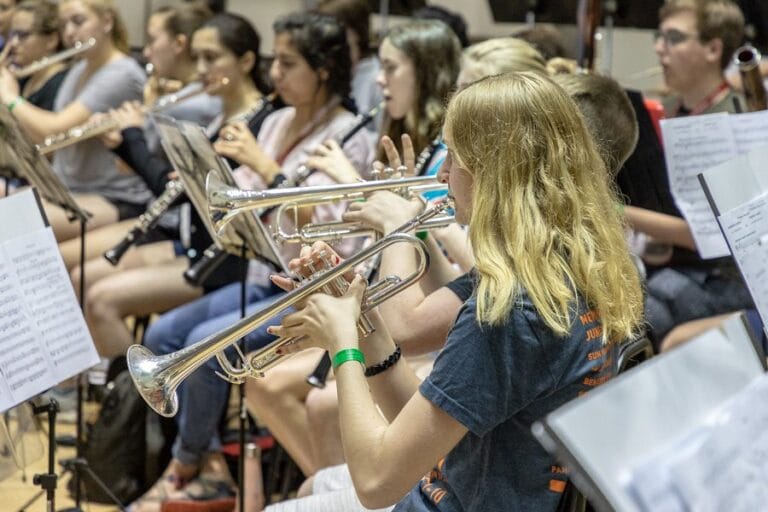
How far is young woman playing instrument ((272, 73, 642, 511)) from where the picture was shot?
150 cm

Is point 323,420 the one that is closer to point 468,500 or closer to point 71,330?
point 71,330

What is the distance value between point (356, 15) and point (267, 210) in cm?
137

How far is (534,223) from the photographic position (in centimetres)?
159

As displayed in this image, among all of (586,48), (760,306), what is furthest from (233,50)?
(760,306)

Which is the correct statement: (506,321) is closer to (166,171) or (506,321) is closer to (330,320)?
(330,320)

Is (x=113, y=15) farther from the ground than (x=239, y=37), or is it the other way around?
(x=239, y=37)

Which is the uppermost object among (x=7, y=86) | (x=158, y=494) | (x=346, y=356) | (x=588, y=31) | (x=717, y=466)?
(x=717, y=466)

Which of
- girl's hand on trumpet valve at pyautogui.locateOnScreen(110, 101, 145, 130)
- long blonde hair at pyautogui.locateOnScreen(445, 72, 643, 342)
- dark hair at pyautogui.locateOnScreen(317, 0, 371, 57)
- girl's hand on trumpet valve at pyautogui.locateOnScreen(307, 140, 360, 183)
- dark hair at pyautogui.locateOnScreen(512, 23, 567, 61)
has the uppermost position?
long blonde hair at pyautogui.locateOnScreen(445, 72, 643, 342)

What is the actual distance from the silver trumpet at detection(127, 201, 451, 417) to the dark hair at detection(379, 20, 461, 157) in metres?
1.29

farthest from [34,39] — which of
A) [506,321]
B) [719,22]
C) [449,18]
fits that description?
[506,321]

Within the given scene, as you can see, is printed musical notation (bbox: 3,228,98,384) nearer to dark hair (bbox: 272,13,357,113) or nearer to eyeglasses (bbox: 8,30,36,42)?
dark hair (bbox: 272,13,357,113)

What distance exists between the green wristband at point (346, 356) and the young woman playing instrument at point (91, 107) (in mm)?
2825

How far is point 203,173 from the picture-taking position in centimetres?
264

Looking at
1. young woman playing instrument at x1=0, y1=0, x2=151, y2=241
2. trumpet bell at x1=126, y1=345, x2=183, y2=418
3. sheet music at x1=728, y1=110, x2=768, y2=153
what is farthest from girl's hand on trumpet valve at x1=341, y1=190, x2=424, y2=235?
young woman playing instrument at x1=0, y1=0, x2=151, y2=241
